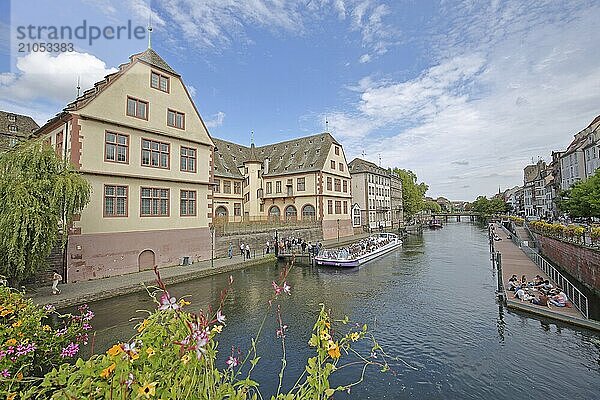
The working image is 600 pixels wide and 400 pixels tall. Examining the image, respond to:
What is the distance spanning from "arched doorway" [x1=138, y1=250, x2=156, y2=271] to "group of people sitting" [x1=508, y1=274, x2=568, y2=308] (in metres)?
20.4

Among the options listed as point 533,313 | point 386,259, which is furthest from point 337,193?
point 533,313

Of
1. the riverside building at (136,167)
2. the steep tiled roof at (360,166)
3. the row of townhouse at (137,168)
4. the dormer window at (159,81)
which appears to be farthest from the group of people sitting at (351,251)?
the steep tiled roof at (360,166)

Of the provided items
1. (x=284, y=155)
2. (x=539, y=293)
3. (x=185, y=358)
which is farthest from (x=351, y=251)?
(x=185, y=358)

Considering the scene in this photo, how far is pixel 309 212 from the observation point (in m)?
43.6

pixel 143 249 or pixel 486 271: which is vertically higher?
pixel 143 249

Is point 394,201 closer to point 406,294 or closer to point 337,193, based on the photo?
point 337,193

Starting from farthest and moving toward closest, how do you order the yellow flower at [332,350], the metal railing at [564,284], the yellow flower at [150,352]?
1. the metal railing at [564,284]
2. the yellow flower at [332,350]
3. the yellow flower at [150,352]

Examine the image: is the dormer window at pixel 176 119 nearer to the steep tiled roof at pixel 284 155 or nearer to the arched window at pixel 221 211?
the steep tiled roof at pixel 284 155

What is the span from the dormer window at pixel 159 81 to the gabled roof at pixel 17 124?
25666 millimetres

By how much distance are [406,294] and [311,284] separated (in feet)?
19.4

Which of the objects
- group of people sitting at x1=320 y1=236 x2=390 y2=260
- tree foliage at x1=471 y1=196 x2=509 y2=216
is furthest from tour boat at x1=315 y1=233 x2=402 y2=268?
tree foliage at x1=471 y1=196 x2=509 y2=216

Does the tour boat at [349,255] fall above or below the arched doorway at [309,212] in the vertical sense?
below

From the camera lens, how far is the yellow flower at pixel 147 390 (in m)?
1.82

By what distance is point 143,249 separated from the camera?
68.1 ft
